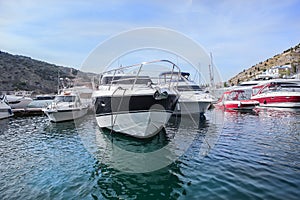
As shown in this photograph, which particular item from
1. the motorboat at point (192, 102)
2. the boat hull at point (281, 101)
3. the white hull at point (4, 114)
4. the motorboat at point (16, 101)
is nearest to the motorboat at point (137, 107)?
the motorboat at point (192, 102)

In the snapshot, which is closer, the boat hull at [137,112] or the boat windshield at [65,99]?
the boat hull at [137,112]

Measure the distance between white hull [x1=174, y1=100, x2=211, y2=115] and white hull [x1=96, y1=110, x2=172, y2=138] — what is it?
29.3 ft

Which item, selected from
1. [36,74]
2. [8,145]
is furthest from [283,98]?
[36,74]

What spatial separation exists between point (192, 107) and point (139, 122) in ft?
34.2

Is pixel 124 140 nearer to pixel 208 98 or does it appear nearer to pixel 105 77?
pixel 105 77

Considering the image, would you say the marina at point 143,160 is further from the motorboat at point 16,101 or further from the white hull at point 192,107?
the motorboat at point 16,101

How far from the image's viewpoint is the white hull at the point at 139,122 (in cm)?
899

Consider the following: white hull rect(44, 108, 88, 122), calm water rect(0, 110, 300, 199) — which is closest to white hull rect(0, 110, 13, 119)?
white hull rect(44, 108, 88, 122)

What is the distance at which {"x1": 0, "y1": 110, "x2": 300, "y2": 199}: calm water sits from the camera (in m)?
4.69

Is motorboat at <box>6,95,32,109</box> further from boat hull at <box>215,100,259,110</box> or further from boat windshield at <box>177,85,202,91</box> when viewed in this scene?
boat hull at <box>215,100,259,110</box>

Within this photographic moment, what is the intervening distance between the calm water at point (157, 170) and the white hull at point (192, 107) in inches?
318

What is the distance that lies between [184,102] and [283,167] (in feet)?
41.7

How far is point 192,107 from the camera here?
18.4 m

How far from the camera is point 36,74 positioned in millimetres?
81062
